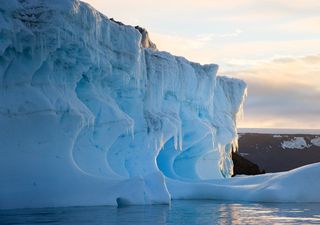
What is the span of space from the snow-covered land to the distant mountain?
134ft

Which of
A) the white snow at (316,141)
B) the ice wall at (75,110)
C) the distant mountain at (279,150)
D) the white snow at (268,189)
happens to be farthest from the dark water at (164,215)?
the white snow at (316,141)

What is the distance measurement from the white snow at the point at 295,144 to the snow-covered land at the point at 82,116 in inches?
1805

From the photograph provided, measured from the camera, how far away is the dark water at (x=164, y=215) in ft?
40.9

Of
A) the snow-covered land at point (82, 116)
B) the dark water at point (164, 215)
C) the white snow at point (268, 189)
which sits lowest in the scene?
the dark water at point (164, 215)

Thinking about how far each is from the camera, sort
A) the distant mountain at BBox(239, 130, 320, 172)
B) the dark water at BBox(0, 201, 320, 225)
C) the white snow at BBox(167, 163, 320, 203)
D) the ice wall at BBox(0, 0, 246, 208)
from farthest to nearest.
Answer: the distant mountain at BBox(239, 130, 320, 172) → the white snow at BBox(167, 163, 320, 203) → the ice wall at BBox(0, 0, 246, 208) → the dark water at BBox(0, 201, 320, 225)

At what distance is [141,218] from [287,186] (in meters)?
7.07

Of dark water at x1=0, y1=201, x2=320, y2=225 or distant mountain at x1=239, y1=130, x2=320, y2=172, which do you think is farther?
distant mountain at x1=239, y1=130, x2=320, y2=172

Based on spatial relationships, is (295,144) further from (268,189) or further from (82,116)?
(82,116)

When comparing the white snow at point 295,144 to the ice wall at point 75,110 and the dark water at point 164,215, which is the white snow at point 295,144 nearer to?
the ice wall at point 75,110

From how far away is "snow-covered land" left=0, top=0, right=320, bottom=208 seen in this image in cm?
1523

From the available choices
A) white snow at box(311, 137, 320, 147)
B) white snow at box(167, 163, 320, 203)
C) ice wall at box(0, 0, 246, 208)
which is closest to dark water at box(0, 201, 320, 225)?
ice wall at box(0, 0, 246, 208)

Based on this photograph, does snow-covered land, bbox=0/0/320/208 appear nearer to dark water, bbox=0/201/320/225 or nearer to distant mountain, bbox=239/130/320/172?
dark water, bbox=0/201/320/225

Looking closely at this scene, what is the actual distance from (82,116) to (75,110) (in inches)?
9.1

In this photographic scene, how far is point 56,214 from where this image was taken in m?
13.7
